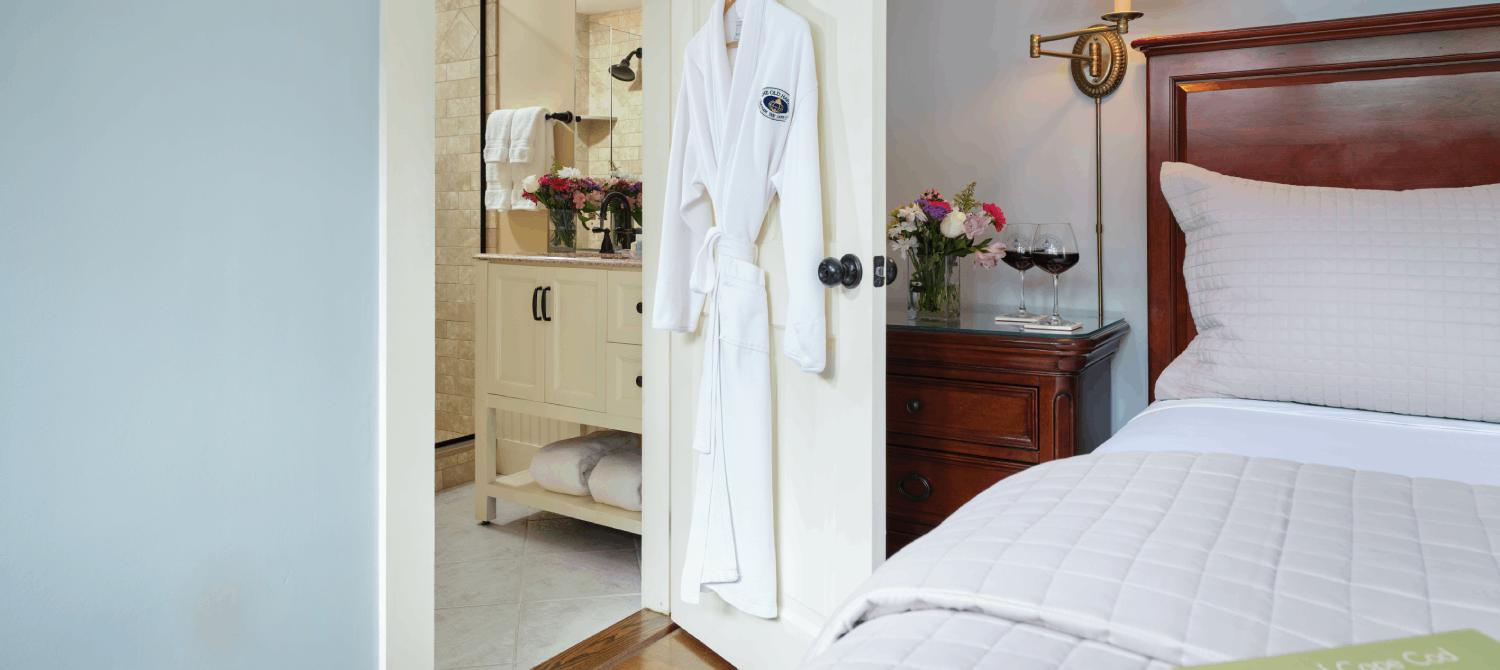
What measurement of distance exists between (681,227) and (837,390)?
59cm

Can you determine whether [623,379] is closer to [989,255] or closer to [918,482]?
Result: [918,482]

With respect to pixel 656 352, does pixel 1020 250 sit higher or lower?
higher

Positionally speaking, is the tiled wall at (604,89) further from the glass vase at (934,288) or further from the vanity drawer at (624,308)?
the glass vase at (934,288)

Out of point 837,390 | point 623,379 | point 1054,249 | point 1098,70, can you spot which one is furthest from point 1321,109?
point 623,379

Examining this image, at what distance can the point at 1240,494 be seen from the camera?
2.96 feet

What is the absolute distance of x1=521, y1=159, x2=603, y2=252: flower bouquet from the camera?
2982mm

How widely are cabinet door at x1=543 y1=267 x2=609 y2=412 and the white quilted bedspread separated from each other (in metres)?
1.88

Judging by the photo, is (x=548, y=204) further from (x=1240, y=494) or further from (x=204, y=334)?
(x=1240, y=494)

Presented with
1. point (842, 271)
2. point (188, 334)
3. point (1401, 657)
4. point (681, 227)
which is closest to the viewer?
point (1401, 657)

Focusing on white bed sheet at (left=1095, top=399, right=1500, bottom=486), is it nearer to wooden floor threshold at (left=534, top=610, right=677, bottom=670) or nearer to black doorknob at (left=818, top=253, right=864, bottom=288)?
black doorknob at (left=818, top=253, right=864, bottom=288)

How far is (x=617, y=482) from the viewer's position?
2672 mm

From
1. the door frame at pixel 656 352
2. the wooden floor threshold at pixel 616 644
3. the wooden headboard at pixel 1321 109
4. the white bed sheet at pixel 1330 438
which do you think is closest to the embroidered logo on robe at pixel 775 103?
the door frame at pixel 656 352

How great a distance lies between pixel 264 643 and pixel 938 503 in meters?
1.46

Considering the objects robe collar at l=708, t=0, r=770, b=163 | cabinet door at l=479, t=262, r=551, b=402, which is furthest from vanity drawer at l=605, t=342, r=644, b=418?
robe collar at l=708, t=0, r=770, b=163
